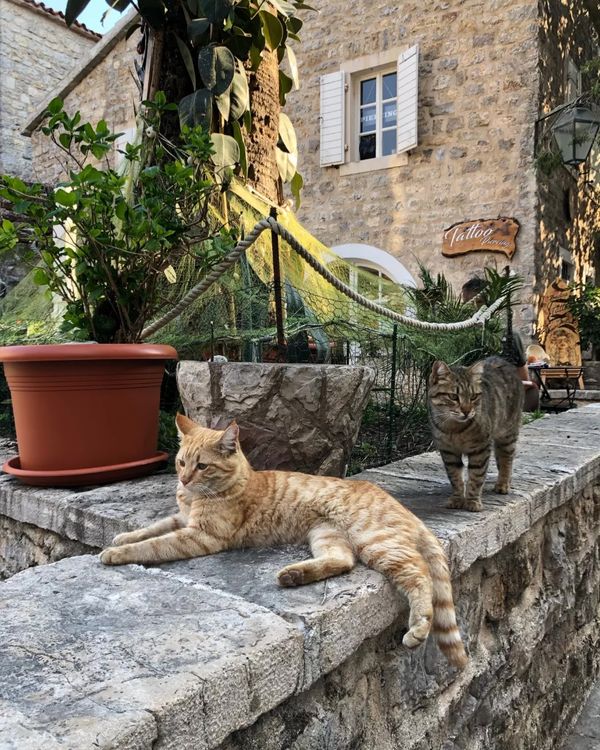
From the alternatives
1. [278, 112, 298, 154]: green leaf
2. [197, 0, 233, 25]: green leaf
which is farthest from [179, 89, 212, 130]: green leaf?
[278, 112, 298, 154]: green leaf

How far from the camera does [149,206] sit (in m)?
→ 2.41

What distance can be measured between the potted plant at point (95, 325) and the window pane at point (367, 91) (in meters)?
7.50

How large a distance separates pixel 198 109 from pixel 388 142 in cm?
646

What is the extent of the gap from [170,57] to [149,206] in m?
1.76

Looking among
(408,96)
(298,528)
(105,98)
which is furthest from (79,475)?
(105,98)

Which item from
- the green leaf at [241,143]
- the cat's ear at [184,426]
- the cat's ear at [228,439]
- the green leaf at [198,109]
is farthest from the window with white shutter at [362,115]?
the cat's ear at [228,439]

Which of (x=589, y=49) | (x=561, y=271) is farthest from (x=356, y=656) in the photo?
(x=589, y=49)

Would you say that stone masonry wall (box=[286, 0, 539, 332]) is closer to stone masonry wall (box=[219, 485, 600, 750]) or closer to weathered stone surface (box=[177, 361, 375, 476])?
stone masonry wall (box=[219, 485, 600, 750])

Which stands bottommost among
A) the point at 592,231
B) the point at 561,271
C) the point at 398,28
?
the point at 561,271

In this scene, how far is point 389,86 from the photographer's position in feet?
29.8

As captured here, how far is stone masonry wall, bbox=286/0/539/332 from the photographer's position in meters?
7.89

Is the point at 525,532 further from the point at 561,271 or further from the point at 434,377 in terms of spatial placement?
the point at 561,271

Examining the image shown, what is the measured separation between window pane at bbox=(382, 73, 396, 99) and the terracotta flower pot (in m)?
8.14

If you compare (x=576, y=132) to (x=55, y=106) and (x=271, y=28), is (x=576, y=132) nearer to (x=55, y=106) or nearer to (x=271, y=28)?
(x=271, y=28)
